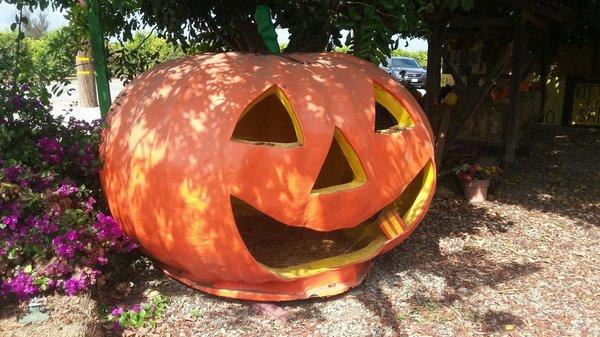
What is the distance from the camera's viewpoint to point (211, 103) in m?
2.91

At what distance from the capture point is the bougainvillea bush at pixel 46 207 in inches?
110

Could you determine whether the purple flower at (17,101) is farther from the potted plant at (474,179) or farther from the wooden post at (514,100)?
the wooden post at (514,100)

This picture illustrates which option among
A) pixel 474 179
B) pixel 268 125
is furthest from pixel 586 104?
pixel 268 125

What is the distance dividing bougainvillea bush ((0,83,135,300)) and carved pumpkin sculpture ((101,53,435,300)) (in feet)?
0.59

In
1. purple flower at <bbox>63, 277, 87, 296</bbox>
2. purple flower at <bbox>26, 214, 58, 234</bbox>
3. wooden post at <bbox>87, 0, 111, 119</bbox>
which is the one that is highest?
wooden post at <bbox>87, 0, 111, 119</bbox>

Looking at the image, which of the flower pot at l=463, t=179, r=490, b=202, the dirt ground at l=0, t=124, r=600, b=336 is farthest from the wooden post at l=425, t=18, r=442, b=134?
the dirt ground at l=0, t=124, r=600, b=336

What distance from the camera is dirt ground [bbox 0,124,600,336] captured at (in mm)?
3010

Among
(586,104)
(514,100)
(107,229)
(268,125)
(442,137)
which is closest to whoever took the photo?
(107,229)

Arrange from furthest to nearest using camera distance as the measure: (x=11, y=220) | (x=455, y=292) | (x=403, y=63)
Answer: (x=403, y=63), (x=455, y=292), (x=11, y=220)

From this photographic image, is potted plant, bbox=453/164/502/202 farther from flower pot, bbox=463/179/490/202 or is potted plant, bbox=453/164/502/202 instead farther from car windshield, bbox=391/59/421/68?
car windshield, bbox=391/59/421/68

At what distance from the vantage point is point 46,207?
2.96 metres

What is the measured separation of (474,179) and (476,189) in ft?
0.37

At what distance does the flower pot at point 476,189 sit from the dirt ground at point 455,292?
0.29 metres

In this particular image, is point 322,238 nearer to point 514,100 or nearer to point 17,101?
point 17,101
